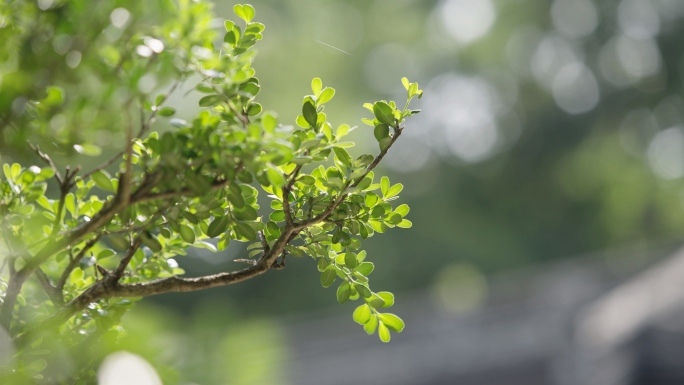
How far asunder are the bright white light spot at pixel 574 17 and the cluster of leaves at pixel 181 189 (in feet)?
52.6

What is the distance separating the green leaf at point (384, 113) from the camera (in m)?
1.14

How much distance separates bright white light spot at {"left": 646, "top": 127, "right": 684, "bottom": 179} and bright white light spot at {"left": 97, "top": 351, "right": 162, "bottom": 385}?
13963 millimetres

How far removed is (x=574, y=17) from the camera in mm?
16531

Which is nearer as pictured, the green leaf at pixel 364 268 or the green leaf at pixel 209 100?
the green leaf at pixel 209 100

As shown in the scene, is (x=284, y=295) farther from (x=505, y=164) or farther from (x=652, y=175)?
(x=652, y=175)

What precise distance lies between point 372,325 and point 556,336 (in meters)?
7.07

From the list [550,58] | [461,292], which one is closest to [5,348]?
[461,292]

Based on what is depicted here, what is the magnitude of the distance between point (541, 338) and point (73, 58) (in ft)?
26.5

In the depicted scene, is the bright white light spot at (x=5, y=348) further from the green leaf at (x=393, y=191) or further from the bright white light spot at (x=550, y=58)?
the bright white light spot at (x=550, y=58)

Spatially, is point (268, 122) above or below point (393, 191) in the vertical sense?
below

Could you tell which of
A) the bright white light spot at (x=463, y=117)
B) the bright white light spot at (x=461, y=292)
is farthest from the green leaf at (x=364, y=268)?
the bright white light spot at (x=463, y=117)

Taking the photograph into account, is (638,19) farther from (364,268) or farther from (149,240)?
(149,240)

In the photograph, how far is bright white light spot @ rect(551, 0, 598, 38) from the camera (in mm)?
16219

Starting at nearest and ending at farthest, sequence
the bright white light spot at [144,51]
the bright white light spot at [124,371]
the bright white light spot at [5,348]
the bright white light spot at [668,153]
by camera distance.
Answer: the bright white light spot at [144,51], the bright white light spot at [5,348], the bright white light spot at [124,371], the bright white light spot at [668,153]
